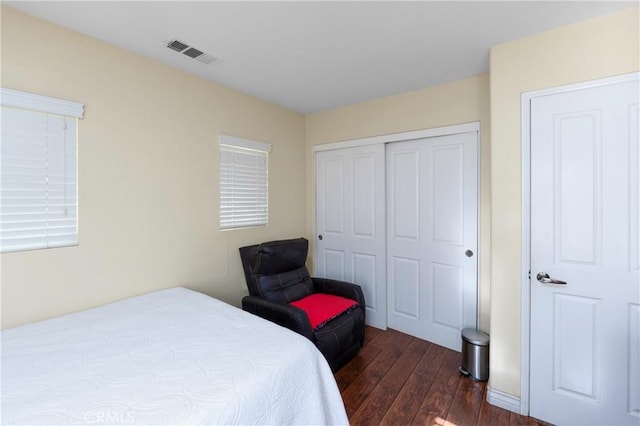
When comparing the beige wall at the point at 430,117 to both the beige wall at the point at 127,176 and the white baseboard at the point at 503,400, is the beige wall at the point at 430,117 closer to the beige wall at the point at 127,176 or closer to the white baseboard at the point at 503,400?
the white baseboard at the point at 503,400

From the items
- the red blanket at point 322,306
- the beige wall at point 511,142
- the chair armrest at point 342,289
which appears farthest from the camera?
the chair armrest at point 342,289

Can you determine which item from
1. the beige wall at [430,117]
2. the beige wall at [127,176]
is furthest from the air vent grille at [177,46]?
the beige wall at [430,117]

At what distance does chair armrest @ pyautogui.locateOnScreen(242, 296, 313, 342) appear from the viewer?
2.05 m

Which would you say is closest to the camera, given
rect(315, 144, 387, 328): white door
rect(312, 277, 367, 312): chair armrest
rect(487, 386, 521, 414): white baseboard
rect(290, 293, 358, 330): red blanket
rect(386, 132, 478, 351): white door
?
rect(487, 386, 521, 414): white baseboard

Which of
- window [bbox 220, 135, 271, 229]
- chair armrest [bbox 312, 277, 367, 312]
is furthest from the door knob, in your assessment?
window [bbox 220, 135, 271, 229]

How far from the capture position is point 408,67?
2301 mm

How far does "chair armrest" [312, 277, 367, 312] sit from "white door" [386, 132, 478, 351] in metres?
0.56

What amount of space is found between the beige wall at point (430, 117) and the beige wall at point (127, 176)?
3.42 feet

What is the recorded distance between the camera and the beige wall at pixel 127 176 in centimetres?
165

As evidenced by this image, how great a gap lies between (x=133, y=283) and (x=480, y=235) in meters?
2.88

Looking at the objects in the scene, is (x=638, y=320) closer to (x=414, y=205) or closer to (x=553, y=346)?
(x=553, y=346)

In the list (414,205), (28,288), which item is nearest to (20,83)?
(28,288)

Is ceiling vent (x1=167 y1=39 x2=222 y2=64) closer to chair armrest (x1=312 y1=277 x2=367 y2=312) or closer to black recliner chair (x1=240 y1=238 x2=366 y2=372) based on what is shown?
black recliner chair (x1=240 y1=238 x2=366 y2=372)

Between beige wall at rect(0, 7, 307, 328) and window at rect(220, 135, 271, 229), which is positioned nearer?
beige wall at rect(0, 7, 307, 328)
